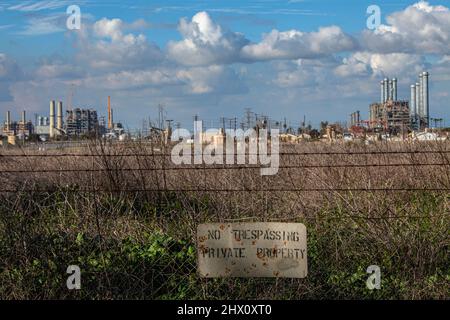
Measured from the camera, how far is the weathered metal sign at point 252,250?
6.35 meters

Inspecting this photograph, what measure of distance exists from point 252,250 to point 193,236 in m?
1.00

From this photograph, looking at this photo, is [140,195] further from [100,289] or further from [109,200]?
[100,289]

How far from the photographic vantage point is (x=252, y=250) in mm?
6387

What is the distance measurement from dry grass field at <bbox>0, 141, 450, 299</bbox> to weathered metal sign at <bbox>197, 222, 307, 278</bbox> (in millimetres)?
125

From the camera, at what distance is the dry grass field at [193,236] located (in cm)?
642

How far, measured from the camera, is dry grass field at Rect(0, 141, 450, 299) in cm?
642

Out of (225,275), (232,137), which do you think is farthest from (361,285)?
(232,137)

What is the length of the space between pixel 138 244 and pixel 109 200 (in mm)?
1716

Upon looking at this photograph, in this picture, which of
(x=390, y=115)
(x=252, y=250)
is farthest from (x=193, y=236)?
(x=390, y=115)

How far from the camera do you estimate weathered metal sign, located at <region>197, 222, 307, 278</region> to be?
6352 millimetres

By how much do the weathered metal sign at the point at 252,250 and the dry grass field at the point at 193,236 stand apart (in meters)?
0.13
